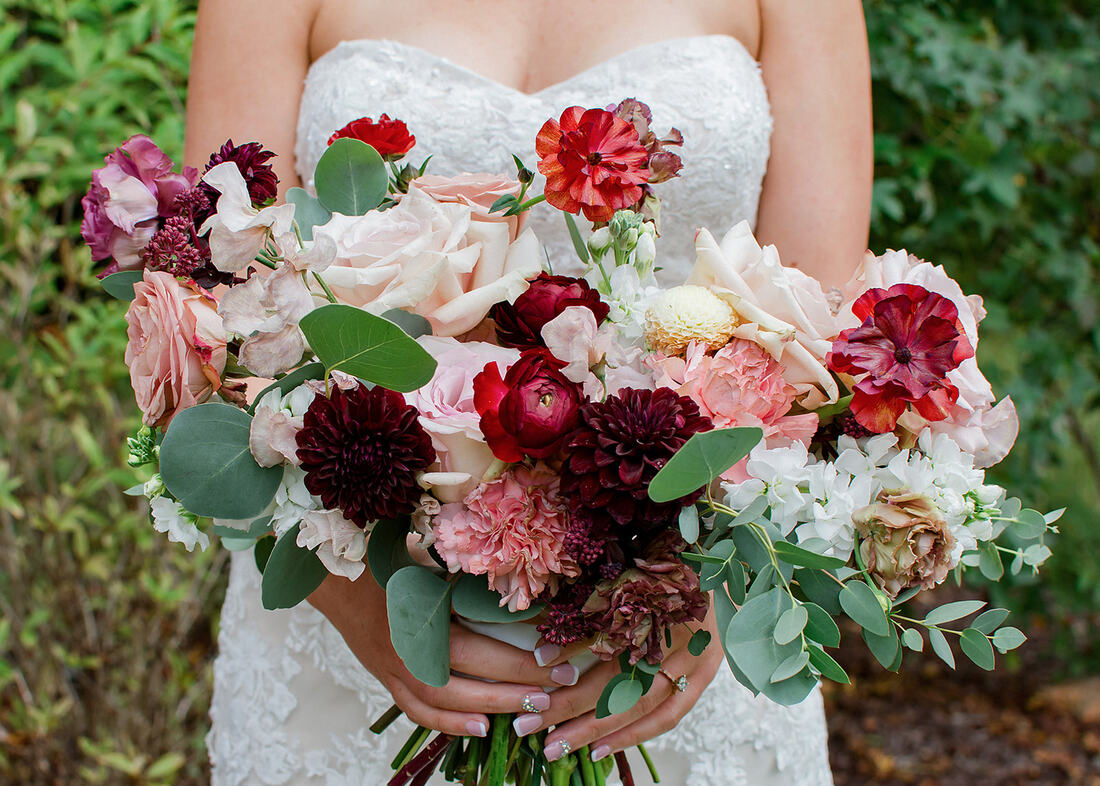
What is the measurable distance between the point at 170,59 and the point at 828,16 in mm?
1666

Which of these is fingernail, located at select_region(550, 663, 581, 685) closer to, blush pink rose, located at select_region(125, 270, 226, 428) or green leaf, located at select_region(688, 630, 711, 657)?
green leaf, located at select_region(688, 630, 711, 657)

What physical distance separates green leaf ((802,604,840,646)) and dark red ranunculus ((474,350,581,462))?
0.27 m

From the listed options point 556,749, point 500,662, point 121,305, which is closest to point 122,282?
point 500,662

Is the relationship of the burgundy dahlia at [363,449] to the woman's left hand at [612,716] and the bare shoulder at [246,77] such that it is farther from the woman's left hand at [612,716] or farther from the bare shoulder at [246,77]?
the bare shoulder at [246,77]

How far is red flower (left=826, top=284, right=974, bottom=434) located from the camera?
0.86 m

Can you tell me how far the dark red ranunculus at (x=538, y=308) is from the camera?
0.91m

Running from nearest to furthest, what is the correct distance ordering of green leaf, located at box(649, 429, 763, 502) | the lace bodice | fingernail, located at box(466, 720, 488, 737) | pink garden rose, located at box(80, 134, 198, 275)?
green leaf, located at box(649, 429, 763, 502), pink garden rose, located at box(80, 134, 198, 275), fingernail, located at box(466, 720, 488, 737), the lace bodice

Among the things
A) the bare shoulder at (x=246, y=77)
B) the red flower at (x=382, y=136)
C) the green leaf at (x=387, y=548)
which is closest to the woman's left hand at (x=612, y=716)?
the green leaf at (x=387, y=548)

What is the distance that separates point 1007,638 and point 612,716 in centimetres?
45

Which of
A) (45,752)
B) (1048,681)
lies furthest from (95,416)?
(1048,681)

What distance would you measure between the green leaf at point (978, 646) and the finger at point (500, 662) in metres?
0.41

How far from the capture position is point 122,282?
106 centimetres

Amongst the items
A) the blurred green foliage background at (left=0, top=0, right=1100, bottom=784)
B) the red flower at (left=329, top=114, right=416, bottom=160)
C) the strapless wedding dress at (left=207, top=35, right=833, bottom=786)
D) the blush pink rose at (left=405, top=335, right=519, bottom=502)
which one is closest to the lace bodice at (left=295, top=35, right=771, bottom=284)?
the strapless wedding dress at (left=207, top=35, right=833, bottom=786)

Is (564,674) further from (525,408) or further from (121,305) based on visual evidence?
(121,305)
